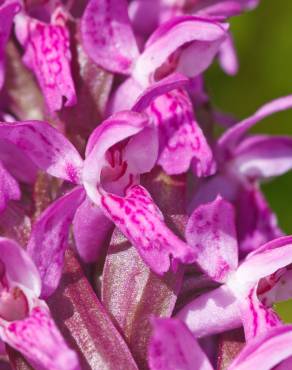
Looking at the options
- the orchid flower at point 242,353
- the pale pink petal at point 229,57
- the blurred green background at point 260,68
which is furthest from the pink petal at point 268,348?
the blurred green background at point 260,68

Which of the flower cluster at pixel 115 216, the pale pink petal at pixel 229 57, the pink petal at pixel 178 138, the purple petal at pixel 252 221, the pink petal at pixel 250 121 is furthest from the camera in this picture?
the pale pink petal at pixel 229 57

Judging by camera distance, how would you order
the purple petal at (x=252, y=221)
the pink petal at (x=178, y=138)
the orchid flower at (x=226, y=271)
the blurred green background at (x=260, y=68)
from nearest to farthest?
the orchid flower at (x=226, y=271) < the pink petal at (x=178, y=138) < the purple petal at (x=252, y=221) < the blurred green background at (x=260, y=68)

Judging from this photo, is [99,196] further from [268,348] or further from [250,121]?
[250,121]

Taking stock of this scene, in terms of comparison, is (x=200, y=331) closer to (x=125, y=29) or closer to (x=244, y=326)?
(x=244, y=326)

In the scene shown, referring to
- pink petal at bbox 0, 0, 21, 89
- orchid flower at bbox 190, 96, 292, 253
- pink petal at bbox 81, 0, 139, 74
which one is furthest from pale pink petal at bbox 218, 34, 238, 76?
pink petal at bbox 0, 0, 21, 89

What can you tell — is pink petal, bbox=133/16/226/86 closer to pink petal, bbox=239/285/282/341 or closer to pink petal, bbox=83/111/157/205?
pink petal, bbox=83/111/157/205

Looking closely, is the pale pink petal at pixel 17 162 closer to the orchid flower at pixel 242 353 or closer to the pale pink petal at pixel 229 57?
the orchid flower at pixel 242 353

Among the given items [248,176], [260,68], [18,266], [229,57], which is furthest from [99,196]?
[260,68]

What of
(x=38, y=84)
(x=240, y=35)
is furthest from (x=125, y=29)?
(x=240, y=35)

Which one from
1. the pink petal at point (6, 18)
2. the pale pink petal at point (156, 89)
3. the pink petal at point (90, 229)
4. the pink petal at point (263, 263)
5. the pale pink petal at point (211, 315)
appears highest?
the pink petal at point (6, 18)
